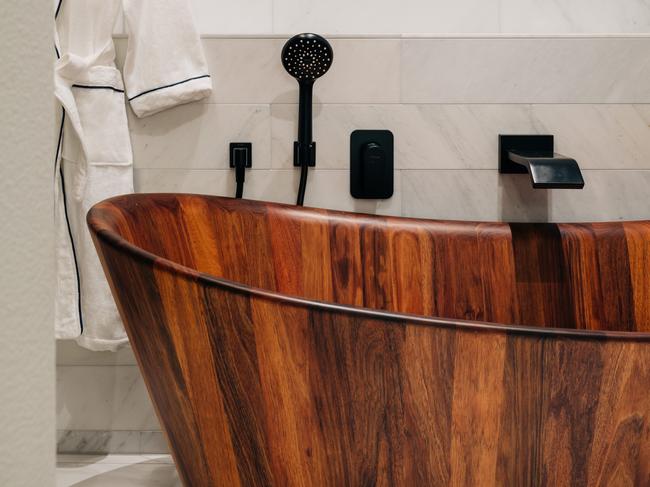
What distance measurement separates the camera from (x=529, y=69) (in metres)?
1.40

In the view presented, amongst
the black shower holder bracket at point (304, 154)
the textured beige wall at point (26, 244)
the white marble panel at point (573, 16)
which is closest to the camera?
the textured beige wall at point (26, 244)

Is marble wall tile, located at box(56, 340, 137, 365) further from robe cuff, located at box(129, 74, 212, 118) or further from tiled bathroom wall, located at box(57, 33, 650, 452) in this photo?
robe cuff, located at box(129, 74, 212, 118)

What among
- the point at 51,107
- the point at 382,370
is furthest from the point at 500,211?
the point at 51,107

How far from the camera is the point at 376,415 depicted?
0.70m

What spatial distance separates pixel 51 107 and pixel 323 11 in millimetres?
1366

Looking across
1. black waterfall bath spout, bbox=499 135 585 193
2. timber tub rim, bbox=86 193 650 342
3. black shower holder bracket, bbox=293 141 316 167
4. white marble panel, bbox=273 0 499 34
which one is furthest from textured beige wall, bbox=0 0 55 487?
white marble panel, bbox=273 0 499 34

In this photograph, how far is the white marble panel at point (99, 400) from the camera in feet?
4.73

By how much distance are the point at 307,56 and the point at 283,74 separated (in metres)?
0.14

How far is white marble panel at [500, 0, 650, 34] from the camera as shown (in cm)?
152

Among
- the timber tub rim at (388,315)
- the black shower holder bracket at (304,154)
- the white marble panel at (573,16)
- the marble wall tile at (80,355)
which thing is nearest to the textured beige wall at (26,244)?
the timber tub rim at (388,315)

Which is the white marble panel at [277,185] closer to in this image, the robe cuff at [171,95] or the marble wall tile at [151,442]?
the robe cuff at [171,95]

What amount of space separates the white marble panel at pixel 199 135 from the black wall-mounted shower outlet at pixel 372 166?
219mm

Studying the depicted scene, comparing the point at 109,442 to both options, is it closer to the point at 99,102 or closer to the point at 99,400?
the point at 99,400

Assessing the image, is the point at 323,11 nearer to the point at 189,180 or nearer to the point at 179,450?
the point at 189,180
